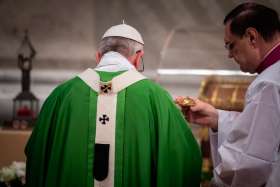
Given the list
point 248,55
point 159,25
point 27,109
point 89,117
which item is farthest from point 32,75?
point 248,55

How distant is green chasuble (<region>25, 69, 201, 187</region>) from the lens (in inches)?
84.3

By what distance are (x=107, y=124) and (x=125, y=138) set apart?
114 mm

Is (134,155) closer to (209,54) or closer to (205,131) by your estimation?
(205,131)

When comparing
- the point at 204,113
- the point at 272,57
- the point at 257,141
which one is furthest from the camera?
the point at 204,113

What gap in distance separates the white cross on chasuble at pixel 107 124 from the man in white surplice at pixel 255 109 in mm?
527

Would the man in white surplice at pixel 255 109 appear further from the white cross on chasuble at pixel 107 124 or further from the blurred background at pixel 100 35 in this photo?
the blurred background at pixel 100 35

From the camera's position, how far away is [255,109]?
179cm

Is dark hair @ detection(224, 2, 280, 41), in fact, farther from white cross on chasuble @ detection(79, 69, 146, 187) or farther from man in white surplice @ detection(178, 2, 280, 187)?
white cross on chasuble @ detection(79, 69, 146, 187)

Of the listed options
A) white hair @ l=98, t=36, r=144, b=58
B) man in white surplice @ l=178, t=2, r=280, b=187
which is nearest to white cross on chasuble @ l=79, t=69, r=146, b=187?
white hair @ l=98, t=36, r=144, b=58

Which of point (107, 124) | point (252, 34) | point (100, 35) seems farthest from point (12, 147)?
point (252, 34)

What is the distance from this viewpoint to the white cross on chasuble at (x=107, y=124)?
7.14ft

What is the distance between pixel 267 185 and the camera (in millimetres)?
1807

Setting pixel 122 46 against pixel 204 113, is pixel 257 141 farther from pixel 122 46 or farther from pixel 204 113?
pixel 122 46

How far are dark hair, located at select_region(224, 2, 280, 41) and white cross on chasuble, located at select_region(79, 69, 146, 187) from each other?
53cm
